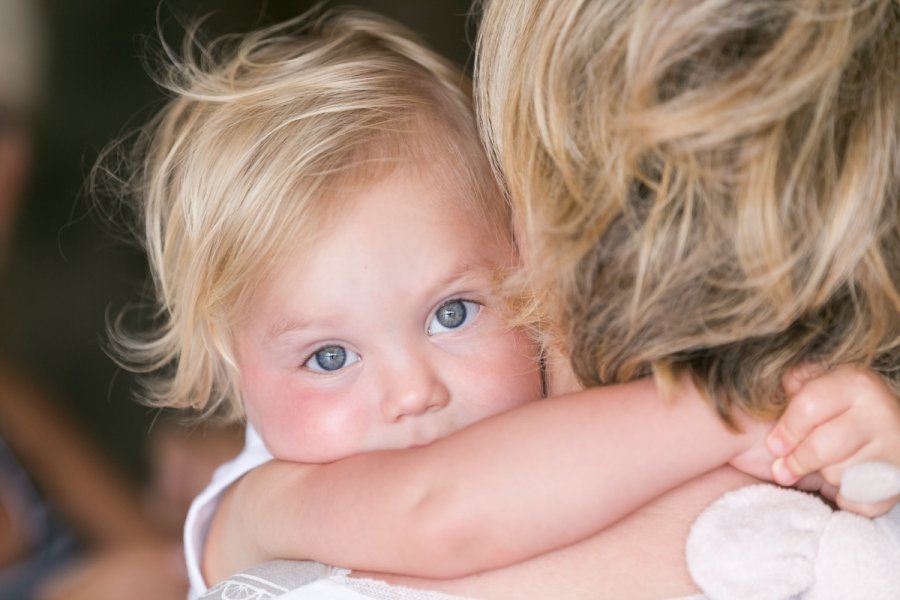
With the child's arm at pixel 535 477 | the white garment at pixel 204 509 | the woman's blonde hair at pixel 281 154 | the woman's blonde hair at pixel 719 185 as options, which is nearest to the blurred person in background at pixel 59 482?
the white garment at pixel 204 509

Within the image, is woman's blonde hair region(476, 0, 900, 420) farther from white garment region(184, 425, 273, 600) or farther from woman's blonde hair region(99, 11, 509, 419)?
white garment region(184, 425, 273, 600)

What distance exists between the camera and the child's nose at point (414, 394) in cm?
108

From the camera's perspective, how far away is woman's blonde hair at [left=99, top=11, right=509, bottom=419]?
44.2 inches

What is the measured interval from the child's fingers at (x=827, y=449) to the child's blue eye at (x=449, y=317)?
40cm

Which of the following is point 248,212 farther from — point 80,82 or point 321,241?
point 80,82

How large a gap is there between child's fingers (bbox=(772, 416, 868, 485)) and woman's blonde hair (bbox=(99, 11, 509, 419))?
1.48ft

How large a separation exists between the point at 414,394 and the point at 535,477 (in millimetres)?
249

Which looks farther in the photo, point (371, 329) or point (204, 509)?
point (204, 509)

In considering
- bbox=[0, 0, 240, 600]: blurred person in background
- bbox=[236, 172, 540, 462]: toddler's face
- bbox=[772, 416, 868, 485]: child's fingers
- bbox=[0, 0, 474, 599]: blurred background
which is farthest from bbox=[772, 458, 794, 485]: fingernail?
bbox=[0, 0, 474, 599]: blurred background

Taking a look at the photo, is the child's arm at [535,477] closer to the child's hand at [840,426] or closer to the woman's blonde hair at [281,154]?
the child's hand at [840,426]

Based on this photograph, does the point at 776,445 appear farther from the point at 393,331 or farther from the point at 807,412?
the point at 393,331

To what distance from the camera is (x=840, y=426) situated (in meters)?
0.85

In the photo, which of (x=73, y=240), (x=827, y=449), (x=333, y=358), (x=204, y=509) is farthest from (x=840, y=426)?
(x=73, y=240)

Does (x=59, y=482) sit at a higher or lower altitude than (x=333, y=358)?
lower
